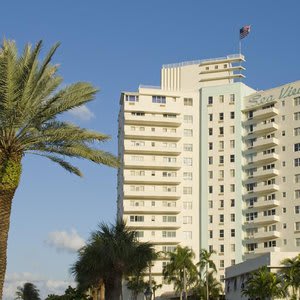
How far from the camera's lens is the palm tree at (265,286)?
7275cm

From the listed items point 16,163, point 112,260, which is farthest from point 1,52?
point 112,260

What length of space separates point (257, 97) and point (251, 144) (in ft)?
27.2

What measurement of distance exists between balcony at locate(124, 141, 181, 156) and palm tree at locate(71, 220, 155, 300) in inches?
2670

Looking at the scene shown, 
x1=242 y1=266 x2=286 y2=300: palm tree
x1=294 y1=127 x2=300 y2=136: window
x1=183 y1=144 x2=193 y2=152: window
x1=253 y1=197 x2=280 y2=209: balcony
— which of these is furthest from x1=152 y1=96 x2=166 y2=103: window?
x1=242 y1=266 x2=286 y2=300: palm tree

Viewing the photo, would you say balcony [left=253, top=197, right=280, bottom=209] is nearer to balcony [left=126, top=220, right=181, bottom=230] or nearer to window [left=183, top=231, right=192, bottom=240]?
window [left=183, top=231, right=192, bottom=240]

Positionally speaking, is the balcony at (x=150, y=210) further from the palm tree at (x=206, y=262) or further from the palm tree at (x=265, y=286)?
the palm tree at (x=265, y=286)

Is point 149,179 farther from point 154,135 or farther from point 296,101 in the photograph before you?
point 296,101

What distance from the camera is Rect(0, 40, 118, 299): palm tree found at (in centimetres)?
2922

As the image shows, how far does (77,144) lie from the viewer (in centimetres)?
3234

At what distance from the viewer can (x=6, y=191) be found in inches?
1178

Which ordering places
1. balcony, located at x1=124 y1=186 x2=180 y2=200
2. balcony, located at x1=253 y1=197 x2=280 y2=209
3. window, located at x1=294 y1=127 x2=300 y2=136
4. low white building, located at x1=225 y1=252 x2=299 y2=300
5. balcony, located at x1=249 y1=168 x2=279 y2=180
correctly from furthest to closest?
1. balcony, located at x1=124 y1=186 x2=180 y2=200
2. balcony, located at x1=249 y1=168 x2=279 y2=180
3. window, located at x1=294 y1=127 x2=300 y2=136
4. balcony, located at x1=253 y1=197 x2=280 y2=209
5. low white building, located at x1=225 y1=252 x2=299 y2=300

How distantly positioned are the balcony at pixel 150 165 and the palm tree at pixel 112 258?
67.2m

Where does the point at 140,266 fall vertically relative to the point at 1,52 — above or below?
below

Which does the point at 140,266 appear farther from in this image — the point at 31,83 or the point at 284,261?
the point at 284,261
